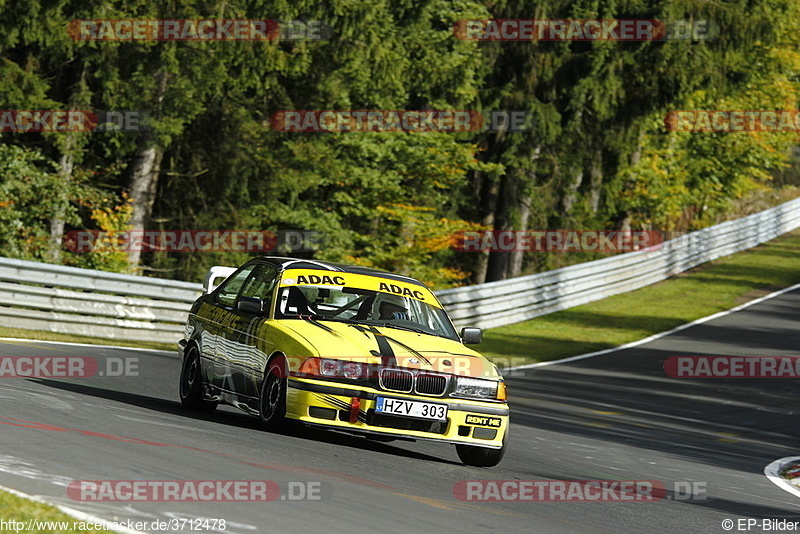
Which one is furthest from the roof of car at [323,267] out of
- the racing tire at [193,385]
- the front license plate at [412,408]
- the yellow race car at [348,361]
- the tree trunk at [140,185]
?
the tree trunk at [140,185]

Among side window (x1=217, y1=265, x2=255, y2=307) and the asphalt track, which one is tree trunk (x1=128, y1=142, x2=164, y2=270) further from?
side window (x1=217, y1=265, x2=255, y2=307)

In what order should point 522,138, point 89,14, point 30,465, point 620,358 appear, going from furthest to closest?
point 522,138 < point 89,14 < point 620,358 < point 30,465

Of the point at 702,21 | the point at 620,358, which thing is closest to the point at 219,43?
the point at 620,358

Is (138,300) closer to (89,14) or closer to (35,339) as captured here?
(35,339)

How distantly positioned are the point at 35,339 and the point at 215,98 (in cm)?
1511

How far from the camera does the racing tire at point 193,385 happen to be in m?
11.5

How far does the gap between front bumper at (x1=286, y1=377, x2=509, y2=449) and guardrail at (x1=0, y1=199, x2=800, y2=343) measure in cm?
1083

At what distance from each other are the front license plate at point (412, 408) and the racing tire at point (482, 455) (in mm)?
608

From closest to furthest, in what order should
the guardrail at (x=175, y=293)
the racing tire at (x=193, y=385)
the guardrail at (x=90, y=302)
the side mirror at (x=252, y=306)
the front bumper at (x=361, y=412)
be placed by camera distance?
the front bumper at (x=361, y=412)
the side mirror at (x=252, y=306)
the racing tire at (x=193, y=385)
the guardrail at (x=90, y=302)
the guardrail at (x=175, y=293)

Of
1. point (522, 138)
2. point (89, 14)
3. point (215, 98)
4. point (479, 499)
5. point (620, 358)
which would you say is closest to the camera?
point (479, 499)

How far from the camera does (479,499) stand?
818cm

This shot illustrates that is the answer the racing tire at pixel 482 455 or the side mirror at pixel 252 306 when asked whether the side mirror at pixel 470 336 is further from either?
the side mirror at pixel 252 306

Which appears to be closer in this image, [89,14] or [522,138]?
[89,14]

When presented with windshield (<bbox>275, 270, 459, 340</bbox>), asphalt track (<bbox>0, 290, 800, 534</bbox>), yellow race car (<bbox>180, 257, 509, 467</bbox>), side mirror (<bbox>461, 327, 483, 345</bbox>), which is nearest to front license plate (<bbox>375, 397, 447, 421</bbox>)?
yellow race car (<bbox>180, 257, 509, 467</bbox>)
